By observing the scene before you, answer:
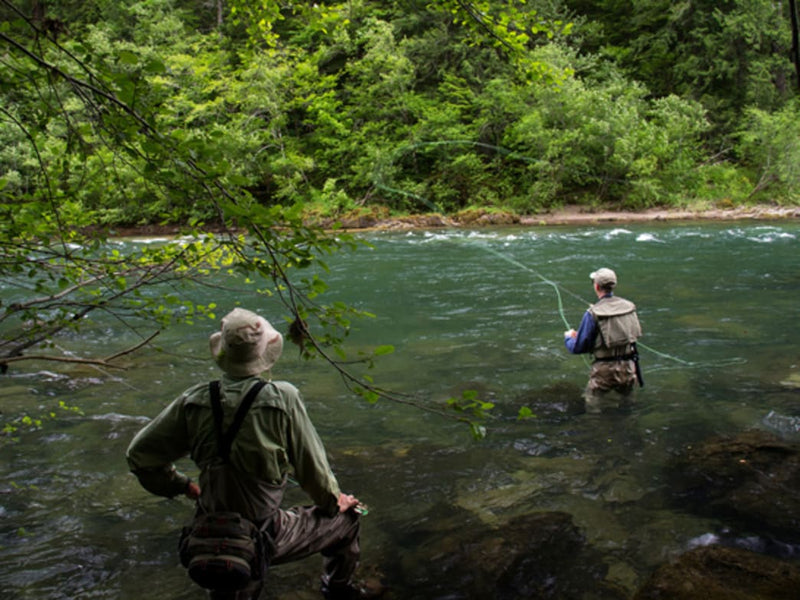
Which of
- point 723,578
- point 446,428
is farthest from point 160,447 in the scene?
point 446,428

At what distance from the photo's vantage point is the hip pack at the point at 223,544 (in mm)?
2352

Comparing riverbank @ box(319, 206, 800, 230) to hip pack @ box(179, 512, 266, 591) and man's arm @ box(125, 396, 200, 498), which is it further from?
hip pack @ box(179, 512, 266, 591)

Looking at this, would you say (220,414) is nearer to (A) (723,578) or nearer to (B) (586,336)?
(A) (723,578)

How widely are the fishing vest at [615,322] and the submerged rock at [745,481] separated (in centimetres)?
113

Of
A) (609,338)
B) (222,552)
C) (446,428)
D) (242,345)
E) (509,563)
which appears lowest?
(446,428)

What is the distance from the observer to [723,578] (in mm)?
3064

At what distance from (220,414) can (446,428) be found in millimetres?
3769

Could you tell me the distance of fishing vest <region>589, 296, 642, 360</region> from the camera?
549 cm

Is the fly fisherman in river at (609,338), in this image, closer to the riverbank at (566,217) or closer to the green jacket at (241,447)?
the green jacket at (241,447)

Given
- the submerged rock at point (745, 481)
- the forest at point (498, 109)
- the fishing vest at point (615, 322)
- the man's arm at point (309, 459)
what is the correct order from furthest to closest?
the forest at point (498, 109), the fishing vest at point (615, 322), the submerged rock at point (745, 481), the man's arm at point (309, 459)

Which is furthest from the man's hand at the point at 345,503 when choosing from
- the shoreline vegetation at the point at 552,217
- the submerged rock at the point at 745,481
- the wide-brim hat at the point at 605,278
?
the shoreline vegetation at the point at 552,217

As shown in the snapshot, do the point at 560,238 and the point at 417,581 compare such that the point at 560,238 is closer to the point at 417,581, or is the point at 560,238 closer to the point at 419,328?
the point at 419,328

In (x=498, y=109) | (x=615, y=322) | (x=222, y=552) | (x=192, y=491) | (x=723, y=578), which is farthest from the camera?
(x=498, y=109)

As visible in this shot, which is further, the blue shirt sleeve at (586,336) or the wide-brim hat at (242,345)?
the blue shirt sleeve at (586,336)
